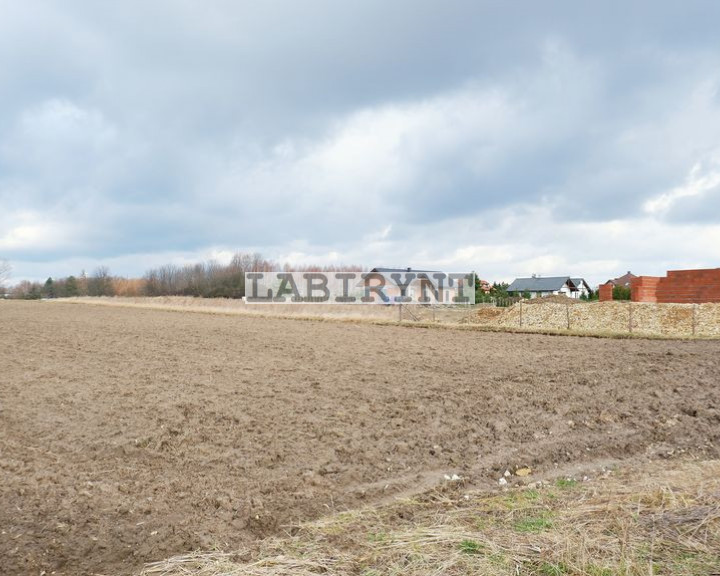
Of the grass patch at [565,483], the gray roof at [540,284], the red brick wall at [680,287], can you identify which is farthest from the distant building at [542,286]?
the grass patch at [565,483]

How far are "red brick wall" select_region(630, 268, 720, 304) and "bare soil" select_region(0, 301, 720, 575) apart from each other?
63.6 ft

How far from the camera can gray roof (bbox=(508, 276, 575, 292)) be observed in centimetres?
7338

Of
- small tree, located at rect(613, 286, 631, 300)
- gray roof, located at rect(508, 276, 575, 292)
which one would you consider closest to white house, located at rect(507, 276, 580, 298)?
gray roof, located at rect(508, 276, 575, 292)

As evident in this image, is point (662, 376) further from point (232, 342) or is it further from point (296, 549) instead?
point (232, 342)

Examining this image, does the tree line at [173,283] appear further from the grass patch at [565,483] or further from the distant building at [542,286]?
the grass patch at [565,483]

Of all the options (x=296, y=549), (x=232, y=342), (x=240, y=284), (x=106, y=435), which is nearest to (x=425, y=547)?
(x=296, y=549)

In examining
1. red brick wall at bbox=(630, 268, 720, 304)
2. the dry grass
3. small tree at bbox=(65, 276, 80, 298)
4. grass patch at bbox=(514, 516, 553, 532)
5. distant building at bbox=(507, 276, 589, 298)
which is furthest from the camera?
small tree at bbox=(65, 276, 80, 298)

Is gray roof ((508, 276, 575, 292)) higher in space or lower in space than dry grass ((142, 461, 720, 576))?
higher

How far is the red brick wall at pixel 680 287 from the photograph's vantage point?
2952cm

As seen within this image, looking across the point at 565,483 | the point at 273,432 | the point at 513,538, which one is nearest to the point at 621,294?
the point at 565,483

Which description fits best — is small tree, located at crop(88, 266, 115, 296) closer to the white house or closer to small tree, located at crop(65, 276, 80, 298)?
small tree, located at crop(65, 276, 80, 298)

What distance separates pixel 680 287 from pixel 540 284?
146ft

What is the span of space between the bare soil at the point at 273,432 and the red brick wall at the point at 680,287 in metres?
19.4

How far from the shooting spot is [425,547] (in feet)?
12.6
